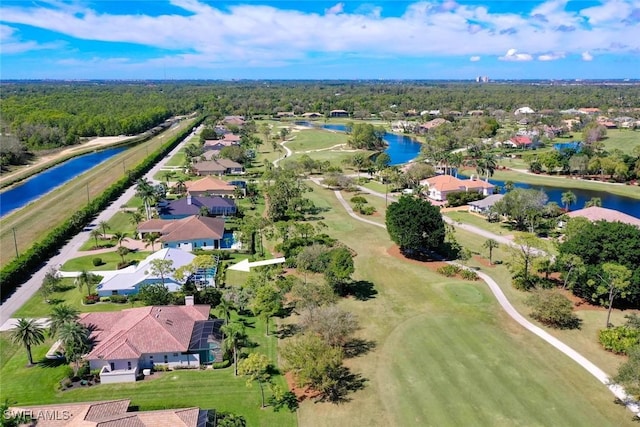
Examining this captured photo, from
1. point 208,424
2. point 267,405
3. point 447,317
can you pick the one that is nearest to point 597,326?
point 447,317

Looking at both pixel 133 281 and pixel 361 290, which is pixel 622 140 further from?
pixel 133 281

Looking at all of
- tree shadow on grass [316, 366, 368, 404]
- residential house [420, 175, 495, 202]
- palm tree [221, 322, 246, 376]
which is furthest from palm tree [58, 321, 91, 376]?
residential house [420, 175, 495, 202]

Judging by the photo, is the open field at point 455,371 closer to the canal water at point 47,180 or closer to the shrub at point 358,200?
the shrub at point 358,200

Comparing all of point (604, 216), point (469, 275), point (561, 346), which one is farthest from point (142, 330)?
point (604, 216)

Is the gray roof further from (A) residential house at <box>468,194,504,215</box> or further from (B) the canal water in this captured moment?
(B) the canal water

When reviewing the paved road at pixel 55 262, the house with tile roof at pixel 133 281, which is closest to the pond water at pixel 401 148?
the paved road at pixel 55 262

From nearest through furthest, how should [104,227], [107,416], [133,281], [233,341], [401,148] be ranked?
[107,416]
[233,341]
[133,281]
[104,227]
[401,148]
